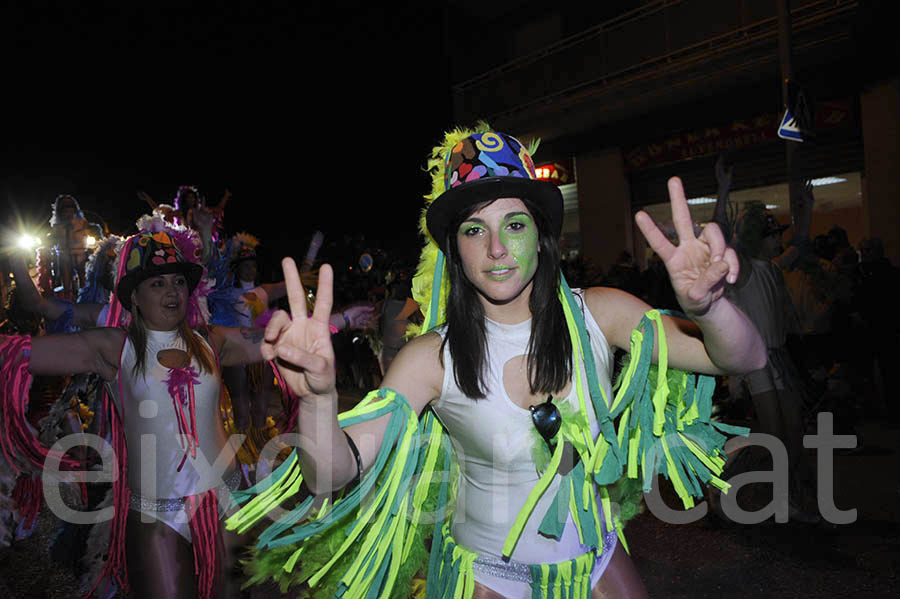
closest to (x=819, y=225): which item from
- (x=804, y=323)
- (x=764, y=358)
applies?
(x=804, y=323)

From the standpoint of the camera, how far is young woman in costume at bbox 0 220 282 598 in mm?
3115

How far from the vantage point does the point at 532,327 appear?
2.28 meters

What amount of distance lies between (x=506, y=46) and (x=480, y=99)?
1879mm

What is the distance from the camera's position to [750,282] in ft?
16.9

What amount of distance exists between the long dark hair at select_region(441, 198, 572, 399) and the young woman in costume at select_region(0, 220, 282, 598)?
5.63 feet

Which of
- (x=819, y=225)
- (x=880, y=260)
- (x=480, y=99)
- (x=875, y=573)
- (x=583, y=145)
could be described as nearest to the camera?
(x=875, y=573)

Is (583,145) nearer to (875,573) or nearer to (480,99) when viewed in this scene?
(480,99)

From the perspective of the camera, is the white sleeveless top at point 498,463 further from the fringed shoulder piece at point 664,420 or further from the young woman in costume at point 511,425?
the fringed shoulder piece at point 664,420

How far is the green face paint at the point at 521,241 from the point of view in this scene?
7.12ft

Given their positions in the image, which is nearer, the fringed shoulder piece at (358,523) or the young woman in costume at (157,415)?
the fringed shoulder piece at (358,523)

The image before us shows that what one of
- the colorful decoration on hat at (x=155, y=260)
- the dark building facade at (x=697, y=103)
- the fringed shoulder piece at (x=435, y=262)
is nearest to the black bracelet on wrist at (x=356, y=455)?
the fringed shoulder piece at (x=435, y=262)

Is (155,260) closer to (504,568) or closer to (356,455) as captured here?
(356,455)

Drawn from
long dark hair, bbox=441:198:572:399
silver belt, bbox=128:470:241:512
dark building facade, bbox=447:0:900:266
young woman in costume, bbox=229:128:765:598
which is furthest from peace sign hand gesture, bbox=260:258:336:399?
dark building facade, bbox=447:0:900:266

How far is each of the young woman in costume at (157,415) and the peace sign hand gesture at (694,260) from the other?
247 centimetres
